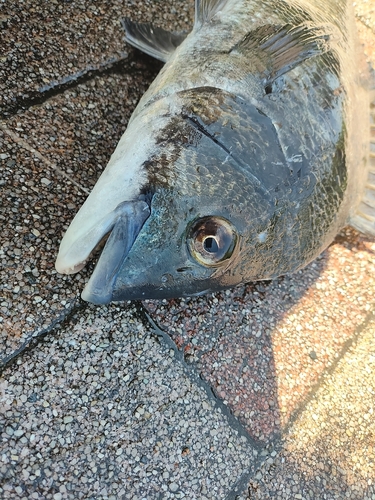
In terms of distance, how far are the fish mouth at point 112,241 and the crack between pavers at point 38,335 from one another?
1.66ft

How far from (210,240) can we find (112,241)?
0.40 metres

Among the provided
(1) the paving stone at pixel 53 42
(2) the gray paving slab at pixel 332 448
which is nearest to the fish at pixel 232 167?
(1) the paving stone at pixel 53 42

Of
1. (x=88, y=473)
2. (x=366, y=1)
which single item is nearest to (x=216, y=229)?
(x=88, y=473)

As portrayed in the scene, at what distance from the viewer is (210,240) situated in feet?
6.02

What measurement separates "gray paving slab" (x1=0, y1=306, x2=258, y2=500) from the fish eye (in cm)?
70

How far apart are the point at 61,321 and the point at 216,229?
37.1 inches

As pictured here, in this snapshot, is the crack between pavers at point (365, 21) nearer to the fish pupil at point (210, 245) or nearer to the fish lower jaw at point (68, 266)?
the fish pupil at point (210, 245)

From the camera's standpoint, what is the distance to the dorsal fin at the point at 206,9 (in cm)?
274

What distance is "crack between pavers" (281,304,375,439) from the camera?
7.88 feet

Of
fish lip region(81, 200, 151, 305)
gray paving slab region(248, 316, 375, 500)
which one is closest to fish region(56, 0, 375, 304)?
fish lip region(81, 200, 151, 305)

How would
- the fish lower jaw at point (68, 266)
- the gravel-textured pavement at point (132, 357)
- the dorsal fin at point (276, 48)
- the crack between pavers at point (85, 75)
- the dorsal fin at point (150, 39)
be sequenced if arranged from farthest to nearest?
the dorsal fin at point (150, 39), the crack between pavers at point (85, 75), the dorsal fin at point (276, 48), the gravel-textured pavement at point (132, 357), the fish lower jaw at point (68, 266)

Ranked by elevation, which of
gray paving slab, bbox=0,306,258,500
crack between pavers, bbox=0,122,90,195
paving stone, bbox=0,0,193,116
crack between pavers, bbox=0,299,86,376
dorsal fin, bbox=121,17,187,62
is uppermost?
dorsal fin, bbox=121,17,187,62

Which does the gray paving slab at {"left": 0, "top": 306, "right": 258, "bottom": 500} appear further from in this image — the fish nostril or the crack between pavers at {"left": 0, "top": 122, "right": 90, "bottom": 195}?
the crack between pavers at {"left": 0, "top": 122, "right": 90, "bottom": 195}

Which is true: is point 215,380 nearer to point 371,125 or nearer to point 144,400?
point 144,400
